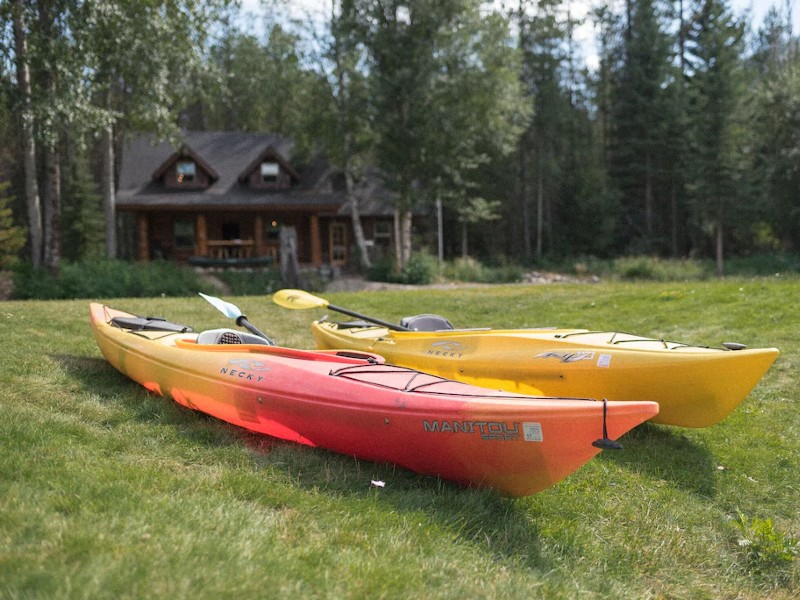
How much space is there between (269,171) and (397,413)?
19731 mm

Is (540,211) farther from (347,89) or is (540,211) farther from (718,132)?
(347,89)

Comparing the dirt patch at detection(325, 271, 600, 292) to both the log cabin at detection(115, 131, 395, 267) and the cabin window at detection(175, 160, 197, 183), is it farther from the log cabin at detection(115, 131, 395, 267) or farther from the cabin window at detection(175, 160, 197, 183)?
the cabin window at detection(175, 160, 197, 183)

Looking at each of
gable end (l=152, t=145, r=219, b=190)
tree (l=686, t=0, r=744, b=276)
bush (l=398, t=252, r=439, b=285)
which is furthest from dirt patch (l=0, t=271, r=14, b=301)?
tree (l=686, t=0, r=744, b=276)

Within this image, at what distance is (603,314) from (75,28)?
35.8 ft

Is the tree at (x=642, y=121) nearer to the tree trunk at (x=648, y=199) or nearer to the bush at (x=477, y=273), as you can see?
the tree trunk at (x=648, y=199)

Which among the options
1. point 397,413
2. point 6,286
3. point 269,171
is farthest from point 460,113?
point 397,413

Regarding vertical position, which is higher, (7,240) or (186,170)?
(186,170)

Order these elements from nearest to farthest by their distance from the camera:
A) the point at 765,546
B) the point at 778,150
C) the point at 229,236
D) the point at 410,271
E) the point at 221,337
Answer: the point at 765,546
the point at 221,337
the point at 410,271
the point at 229,236
the point at 778,150

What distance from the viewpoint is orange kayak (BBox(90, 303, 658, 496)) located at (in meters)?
3.45

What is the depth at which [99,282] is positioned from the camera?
14312 millimetres

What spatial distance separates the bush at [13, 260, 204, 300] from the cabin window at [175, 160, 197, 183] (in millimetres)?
6337

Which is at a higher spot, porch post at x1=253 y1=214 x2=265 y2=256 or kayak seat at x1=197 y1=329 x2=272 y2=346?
porch post at x1=253 y1=214 x2=265 y2=256

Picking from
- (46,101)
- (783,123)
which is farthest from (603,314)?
(783,123)

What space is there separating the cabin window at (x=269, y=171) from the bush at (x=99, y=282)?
7.19 metres
